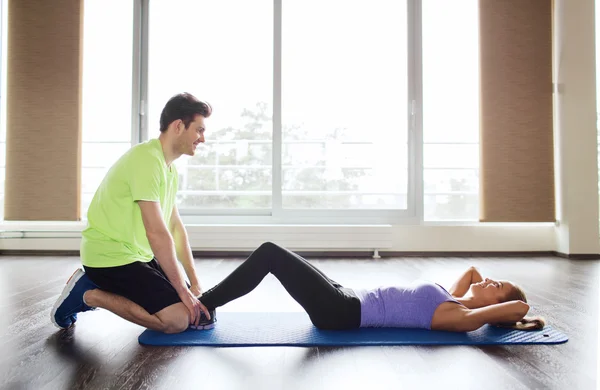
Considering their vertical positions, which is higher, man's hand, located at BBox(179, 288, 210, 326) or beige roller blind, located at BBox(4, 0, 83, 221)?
beige roller blind, located at BBox(4, 0, 83, 221)

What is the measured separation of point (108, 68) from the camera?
5230 mm

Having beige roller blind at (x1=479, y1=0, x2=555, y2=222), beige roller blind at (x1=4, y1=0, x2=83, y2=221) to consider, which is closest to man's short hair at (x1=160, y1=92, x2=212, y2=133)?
beige roller blind at (x1=4, y1=0, x2=83, y2=221)

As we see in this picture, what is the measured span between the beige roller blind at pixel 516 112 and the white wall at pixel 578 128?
13 cm

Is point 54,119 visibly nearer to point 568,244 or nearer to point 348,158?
point 348,158

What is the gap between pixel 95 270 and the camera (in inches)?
76.3

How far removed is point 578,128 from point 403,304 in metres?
3.74

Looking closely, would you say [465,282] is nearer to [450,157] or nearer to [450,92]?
[450,92]

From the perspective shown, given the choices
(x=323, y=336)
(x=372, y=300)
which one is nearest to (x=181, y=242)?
(x=323, y=336)

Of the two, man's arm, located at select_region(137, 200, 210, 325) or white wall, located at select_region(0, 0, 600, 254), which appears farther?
white wall, located at select_region(0, 0, 600, 254)

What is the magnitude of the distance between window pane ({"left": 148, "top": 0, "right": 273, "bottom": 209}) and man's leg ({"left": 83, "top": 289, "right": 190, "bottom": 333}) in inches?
122

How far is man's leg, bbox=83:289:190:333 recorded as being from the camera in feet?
6.23

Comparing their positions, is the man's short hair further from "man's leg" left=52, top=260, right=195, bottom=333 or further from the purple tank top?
the purple tank top

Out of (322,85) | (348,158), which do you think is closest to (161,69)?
(322,85)

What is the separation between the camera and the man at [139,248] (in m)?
1.84
